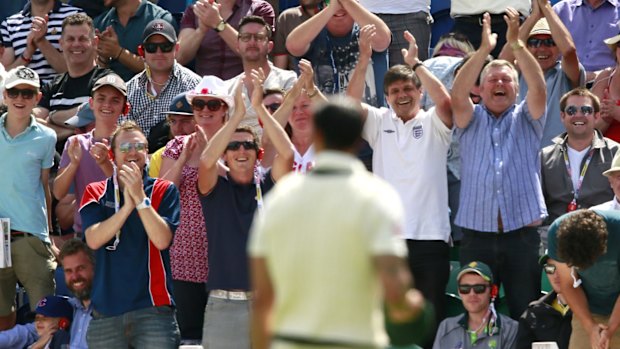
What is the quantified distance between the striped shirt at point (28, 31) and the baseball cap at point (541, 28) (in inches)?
176

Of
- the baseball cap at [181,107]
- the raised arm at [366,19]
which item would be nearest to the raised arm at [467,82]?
the raised arm at [366,19]

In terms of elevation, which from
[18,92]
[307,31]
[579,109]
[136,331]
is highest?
[307,31]

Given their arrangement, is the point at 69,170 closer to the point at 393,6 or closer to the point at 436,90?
the point at 436,90

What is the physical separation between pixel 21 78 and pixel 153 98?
1.12m

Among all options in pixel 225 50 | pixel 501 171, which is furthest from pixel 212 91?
pixel 501 171

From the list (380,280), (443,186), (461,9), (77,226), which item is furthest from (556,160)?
(380,280)

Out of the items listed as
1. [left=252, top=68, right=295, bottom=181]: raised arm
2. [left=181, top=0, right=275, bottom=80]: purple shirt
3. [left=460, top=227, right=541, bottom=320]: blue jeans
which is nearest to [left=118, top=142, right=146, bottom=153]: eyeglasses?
[left=252, top=68, right=295, bottom=181]: raised arm

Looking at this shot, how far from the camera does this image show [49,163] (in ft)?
35.7

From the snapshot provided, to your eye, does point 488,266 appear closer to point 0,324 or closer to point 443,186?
point 443,186

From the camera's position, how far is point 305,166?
31.5 ft

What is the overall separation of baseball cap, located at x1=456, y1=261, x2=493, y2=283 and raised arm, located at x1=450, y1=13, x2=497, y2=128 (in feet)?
3.53

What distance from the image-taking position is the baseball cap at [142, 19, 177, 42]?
460 inches

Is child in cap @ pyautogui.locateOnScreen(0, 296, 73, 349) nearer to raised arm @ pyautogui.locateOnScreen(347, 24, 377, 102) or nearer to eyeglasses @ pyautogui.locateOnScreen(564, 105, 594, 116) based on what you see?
raised arm @ pyautogui.locateOnScreen(347, 24, 377, 102)

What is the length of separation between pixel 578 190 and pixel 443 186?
1059 mm
